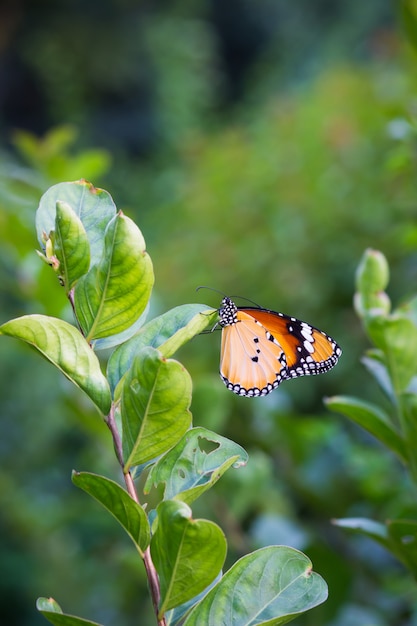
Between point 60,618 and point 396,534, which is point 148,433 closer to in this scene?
point 60,618

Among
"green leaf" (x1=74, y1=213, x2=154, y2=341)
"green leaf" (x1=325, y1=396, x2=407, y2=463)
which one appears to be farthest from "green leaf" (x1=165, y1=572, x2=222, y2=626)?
"green leaf" (x1=325, y1=396, x2=407, y2=463)

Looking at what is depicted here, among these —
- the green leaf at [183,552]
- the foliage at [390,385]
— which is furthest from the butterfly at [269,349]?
the green leaf at [183,552]

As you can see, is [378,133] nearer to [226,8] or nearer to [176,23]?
[176,23]

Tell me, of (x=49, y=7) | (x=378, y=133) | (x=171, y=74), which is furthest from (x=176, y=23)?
(x=378, y=133)

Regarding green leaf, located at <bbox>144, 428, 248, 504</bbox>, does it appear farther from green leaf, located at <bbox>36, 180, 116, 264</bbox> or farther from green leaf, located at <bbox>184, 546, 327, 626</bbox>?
green leaf, located at <bbox>36, 180, 116, 264</bbox>

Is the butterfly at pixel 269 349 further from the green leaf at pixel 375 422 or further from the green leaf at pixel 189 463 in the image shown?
the green leaf at pixel 189 463
